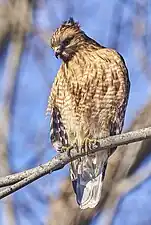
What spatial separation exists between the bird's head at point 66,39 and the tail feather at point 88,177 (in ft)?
2.04

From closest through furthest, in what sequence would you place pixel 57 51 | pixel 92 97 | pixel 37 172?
pixel 37 172
pixel 57 51
pixel 92 97

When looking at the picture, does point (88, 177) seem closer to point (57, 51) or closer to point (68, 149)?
point (68, 149)

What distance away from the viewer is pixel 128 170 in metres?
5.43

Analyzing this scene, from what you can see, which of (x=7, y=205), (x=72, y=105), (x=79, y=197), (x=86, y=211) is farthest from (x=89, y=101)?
(x=7, y=205)

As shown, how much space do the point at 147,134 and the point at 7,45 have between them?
281 cm

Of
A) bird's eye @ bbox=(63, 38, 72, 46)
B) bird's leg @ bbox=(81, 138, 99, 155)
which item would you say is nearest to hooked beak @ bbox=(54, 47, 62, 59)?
bird's eye @ bbox=(63, 38, 72, 46)

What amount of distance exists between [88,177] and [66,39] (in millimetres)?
823

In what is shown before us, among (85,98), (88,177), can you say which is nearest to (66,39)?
(85,98)

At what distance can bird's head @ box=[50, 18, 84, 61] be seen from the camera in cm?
426

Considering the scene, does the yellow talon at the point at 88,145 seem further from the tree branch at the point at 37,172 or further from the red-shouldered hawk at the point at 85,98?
the tree branch at the point at 37,172

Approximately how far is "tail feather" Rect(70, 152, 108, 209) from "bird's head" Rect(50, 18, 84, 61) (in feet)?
2.04

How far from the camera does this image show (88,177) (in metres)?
4.61

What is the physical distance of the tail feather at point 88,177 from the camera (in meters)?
4.45

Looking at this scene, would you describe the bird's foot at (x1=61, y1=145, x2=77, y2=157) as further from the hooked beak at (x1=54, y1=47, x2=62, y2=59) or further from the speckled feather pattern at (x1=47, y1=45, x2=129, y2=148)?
the hooked beak at (x1=54, y1=47, x2=62, y2=59)
